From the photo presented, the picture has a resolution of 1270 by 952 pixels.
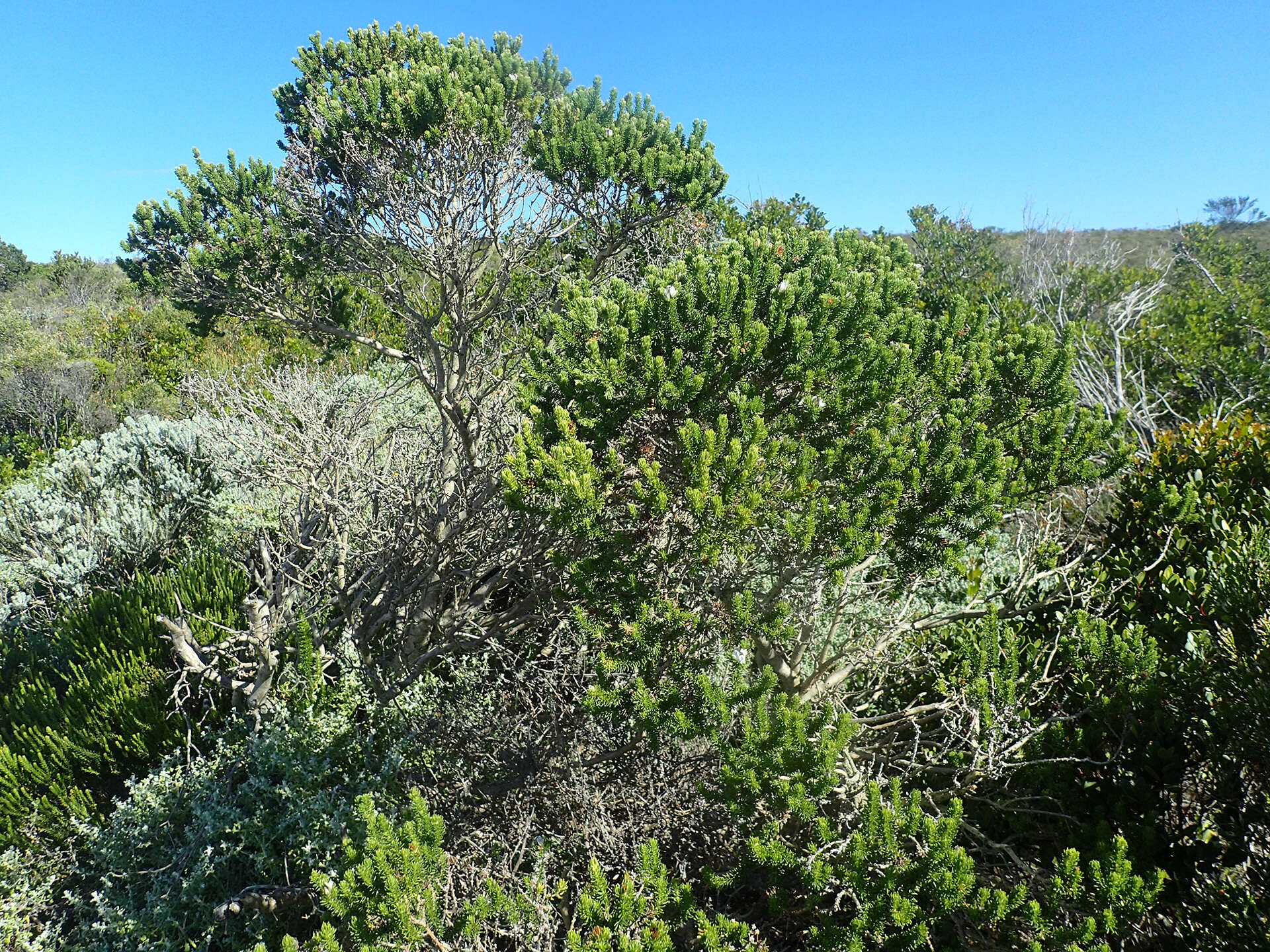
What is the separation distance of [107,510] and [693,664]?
7886 millimetres

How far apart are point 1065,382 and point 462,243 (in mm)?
5695

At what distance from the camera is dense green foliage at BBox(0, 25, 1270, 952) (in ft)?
9.19

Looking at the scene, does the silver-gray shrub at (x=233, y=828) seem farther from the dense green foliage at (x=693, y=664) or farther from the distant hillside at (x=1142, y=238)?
the distant hillside at (x=1142, y=238)

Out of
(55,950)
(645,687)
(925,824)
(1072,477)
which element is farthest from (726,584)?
(55,950)

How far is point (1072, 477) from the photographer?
3.54 meters

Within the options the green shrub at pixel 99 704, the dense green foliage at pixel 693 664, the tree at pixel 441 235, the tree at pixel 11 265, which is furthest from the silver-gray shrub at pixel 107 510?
the tree at pixel 11 265

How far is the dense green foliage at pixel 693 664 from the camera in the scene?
280 centimetres

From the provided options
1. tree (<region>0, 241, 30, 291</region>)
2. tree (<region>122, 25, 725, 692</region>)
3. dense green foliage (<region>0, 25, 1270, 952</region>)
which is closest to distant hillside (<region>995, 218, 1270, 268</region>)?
tree (<region>122, 25, 725, 692</region>)

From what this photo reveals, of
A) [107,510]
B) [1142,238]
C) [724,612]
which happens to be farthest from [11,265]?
[1142,238]

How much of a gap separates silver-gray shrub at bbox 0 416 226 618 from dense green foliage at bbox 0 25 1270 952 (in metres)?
0.41

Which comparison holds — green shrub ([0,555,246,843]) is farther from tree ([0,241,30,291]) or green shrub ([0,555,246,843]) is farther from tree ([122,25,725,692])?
tree ([0,241,30,291])

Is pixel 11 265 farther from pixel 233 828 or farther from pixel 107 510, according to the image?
pixel 233 828

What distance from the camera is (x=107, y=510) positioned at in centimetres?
794

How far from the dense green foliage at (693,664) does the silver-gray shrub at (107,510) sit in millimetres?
406
